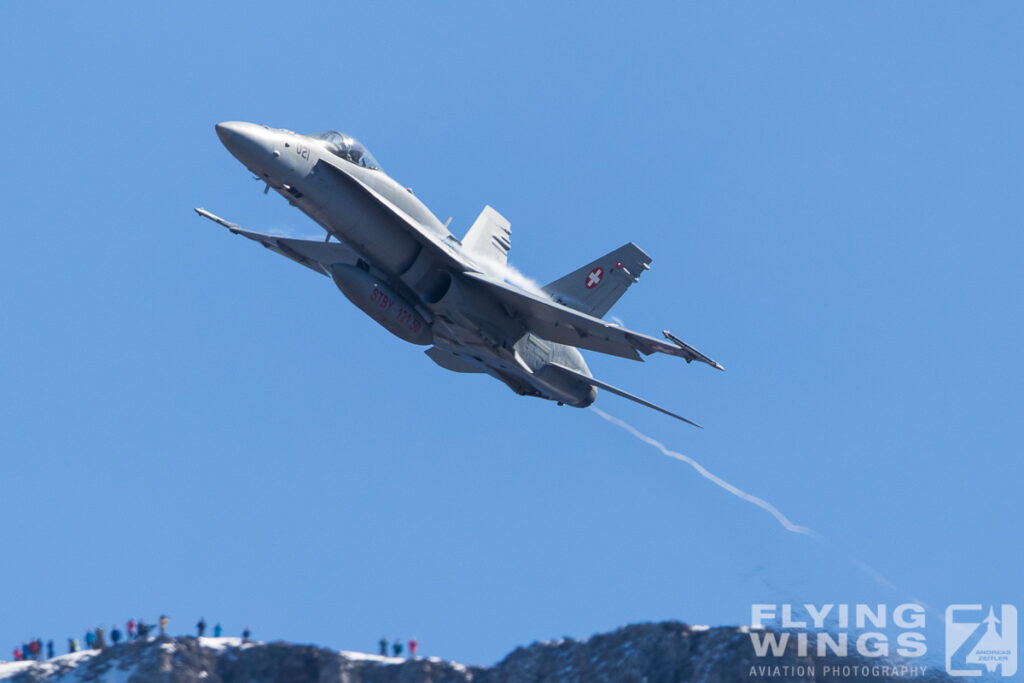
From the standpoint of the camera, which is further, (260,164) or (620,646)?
(620,646)

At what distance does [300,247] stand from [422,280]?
399 centimetres

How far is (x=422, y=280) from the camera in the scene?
29.7 m

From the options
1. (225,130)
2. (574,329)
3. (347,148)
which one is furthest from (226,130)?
(574,329)

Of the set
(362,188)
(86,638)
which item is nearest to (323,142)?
(362,188)

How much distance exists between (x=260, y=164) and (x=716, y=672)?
1708 centimetres

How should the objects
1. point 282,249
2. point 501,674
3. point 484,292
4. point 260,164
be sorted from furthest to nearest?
point 501,674
point 282,249
point 484,292
point 260,164

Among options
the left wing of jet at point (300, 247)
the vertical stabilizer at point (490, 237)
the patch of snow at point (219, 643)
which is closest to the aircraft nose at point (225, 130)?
the left wing of jet at point (300, 247)

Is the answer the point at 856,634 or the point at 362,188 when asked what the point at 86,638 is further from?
the point at 856,634

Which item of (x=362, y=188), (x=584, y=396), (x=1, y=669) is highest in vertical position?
(x=362, y=188)

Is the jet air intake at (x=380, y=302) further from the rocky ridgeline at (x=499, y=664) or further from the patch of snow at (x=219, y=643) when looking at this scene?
the patch of snow at (x=219, y=643)

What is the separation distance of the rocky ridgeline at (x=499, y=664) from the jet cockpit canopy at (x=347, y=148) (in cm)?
1428

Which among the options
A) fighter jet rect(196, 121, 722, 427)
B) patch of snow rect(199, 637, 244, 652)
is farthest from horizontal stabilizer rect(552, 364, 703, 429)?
patch of snow rect(199, 637, 244, 652)

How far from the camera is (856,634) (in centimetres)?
3406

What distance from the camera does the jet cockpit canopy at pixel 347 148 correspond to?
28.9m
